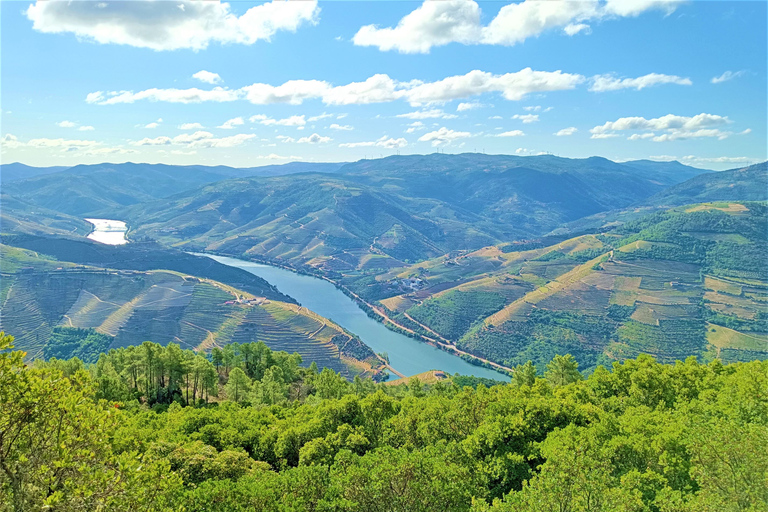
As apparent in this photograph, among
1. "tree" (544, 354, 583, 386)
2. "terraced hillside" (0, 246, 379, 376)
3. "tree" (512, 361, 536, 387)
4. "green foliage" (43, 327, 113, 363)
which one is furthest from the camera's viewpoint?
"terraced hillside" (0, 246, 379, 376)

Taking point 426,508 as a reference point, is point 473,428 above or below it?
below

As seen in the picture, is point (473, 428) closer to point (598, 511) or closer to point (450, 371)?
point (598, 511)

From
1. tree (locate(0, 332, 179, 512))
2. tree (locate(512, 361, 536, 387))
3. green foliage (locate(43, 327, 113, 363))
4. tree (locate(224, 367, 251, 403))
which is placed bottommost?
green foliage (locate(43, 327, 113, 363))

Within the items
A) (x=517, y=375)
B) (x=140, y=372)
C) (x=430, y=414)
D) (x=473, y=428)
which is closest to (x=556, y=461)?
(x=473, y=428)

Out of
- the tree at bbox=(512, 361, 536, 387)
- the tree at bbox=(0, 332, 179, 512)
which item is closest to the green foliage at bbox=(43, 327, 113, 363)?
the tree at bbox=(512, 361, 536, 387)

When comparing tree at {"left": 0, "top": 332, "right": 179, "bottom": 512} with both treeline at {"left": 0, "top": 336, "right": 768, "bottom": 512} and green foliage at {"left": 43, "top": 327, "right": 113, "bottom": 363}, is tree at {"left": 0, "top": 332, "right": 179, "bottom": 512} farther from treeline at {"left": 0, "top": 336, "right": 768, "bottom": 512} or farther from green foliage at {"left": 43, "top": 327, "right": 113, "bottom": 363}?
green foliage at {"left": 43, "top": 327, "right": 113, "bottom": 363}

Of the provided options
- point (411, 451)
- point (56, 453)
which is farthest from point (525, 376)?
point (56, 453)

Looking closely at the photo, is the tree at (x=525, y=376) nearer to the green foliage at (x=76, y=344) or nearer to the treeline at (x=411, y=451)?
the treeline at (x=411, y=451)
